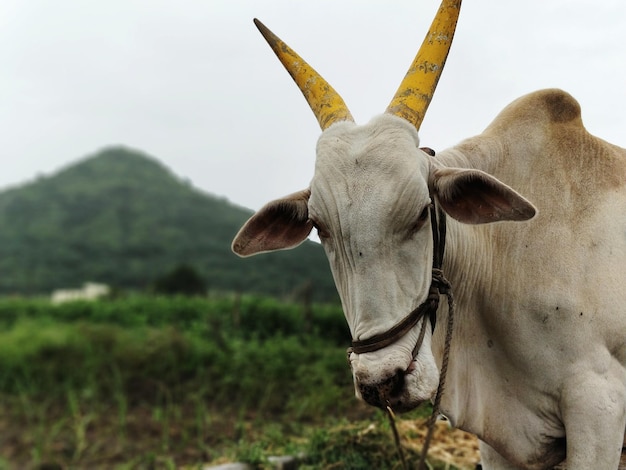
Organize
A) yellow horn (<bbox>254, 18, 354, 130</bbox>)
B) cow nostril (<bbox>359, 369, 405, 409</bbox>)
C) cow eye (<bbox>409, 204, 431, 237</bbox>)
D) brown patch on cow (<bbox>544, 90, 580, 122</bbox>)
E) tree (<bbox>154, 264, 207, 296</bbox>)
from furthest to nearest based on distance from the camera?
tree (<bbox>154, 264, 207, 296</bbox>) → brown patch on cow (<bbox>544, 90, 580, 122</bbox>) → yellow horn (<bbox>254, 18, 354, 130</bbox>) → cow eye (<bbox>409, 204, 431, 237</bbox>) → cow nostril (<bbox>359, 369, 405, 409</bbox>)

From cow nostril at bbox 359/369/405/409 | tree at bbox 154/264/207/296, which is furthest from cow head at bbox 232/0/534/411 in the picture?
tree at bbox 154/264/207/296

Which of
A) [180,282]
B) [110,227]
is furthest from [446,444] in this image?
[110,227]

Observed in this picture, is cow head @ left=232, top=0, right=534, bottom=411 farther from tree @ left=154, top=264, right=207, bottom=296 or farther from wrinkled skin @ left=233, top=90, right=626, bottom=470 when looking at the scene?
tree @ left=154, top=264, right=207, bottom=296

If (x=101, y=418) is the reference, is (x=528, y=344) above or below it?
above

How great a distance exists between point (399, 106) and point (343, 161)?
13.9 inches

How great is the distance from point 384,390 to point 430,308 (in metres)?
0.36

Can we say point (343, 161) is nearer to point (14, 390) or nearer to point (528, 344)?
point (528, 344)

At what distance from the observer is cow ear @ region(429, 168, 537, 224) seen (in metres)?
2.31

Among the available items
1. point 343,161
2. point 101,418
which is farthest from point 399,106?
point 101,418

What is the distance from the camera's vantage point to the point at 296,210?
255 cm

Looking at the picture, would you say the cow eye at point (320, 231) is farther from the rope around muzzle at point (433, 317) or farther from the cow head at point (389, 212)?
the rope around muzzle at point (433, 317)

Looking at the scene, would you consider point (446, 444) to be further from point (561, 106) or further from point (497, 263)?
point (561, 106)

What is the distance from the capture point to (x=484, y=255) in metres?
2.79

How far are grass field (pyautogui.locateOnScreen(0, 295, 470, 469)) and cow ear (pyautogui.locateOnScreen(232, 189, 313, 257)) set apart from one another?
1.73 m
